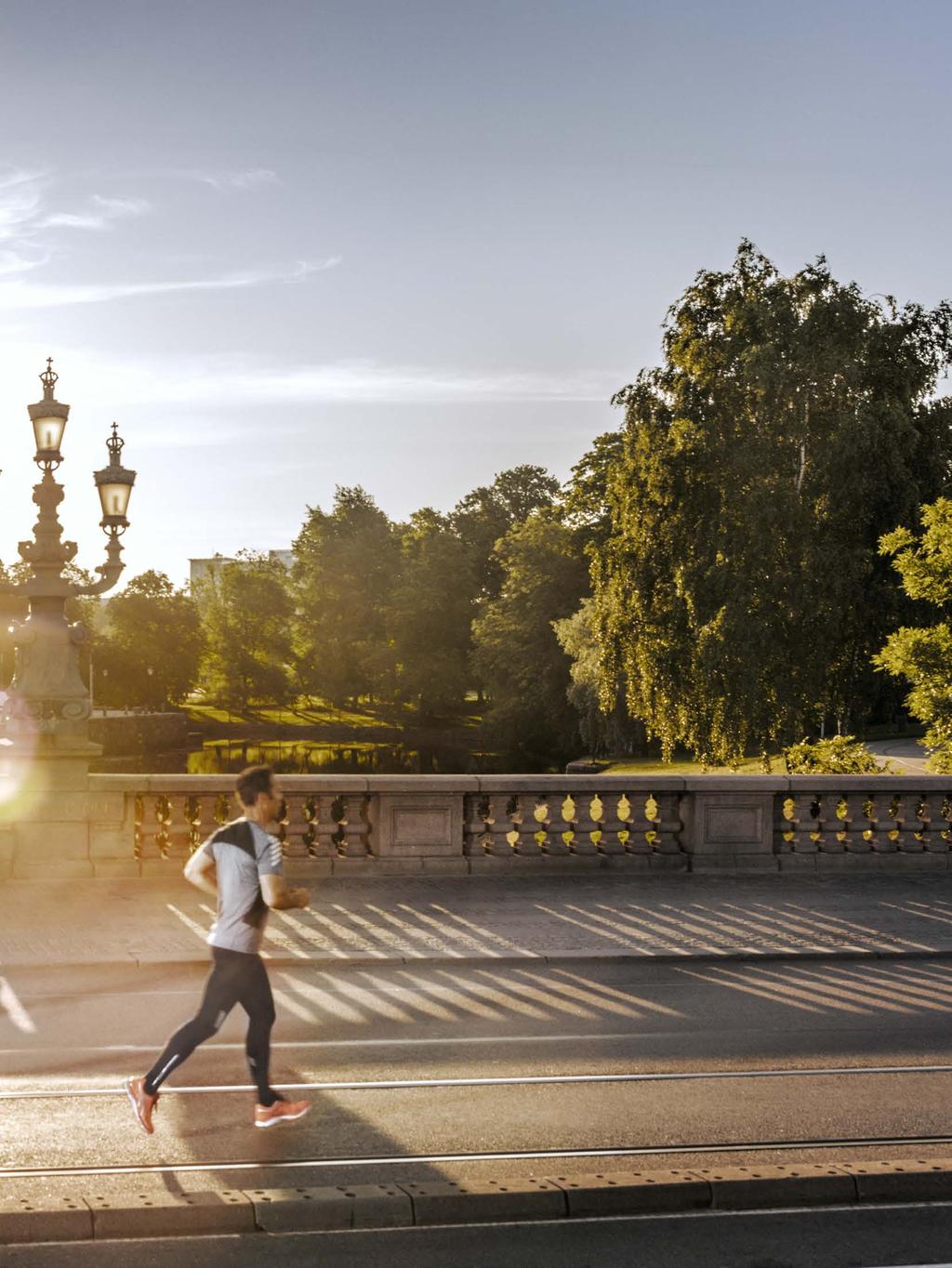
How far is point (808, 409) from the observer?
36.0 meters

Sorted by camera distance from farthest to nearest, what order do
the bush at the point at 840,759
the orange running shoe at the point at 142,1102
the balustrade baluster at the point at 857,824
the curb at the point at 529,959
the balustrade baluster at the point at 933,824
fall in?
1. the bush at the point at 840,759
2. the balustrade baluster at the point at 933,824
3. the balustrade baluster at the point at 857,824
4. the curb at the point at 529,959
5. the orange running shoe at the point at 142,1102

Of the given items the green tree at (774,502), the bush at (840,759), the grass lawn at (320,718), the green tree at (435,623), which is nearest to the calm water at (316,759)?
the green tree at (435,623)

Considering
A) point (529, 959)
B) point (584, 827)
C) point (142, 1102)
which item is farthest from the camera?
point (584, 827)

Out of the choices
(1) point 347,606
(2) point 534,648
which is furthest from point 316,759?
(1) point 347,606

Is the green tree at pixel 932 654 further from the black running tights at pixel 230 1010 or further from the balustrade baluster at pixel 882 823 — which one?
the black running tights at pixel 230 1010

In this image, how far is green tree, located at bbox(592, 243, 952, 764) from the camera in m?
35.2

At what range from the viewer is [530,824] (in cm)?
1560

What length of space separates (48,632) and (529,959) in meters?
6.45

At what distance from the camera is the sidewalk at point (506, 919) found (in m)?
11.8

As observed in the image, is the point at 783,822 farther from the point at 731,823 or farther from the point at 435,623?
the point at 435,623

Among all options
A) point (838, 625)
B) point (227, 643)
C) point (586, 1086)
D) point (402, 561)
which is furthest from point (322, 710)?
point (586, 1086)

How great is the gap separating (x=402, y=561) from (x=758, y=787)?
83.3 m

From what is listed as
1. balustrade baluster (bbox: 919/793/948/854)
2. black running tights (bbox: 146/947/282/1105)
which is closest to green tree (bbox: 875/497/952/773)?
balustrade baluster (bbox: 919/793/948/854)

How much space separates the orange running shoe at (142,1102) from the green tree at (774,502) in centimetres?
2894
